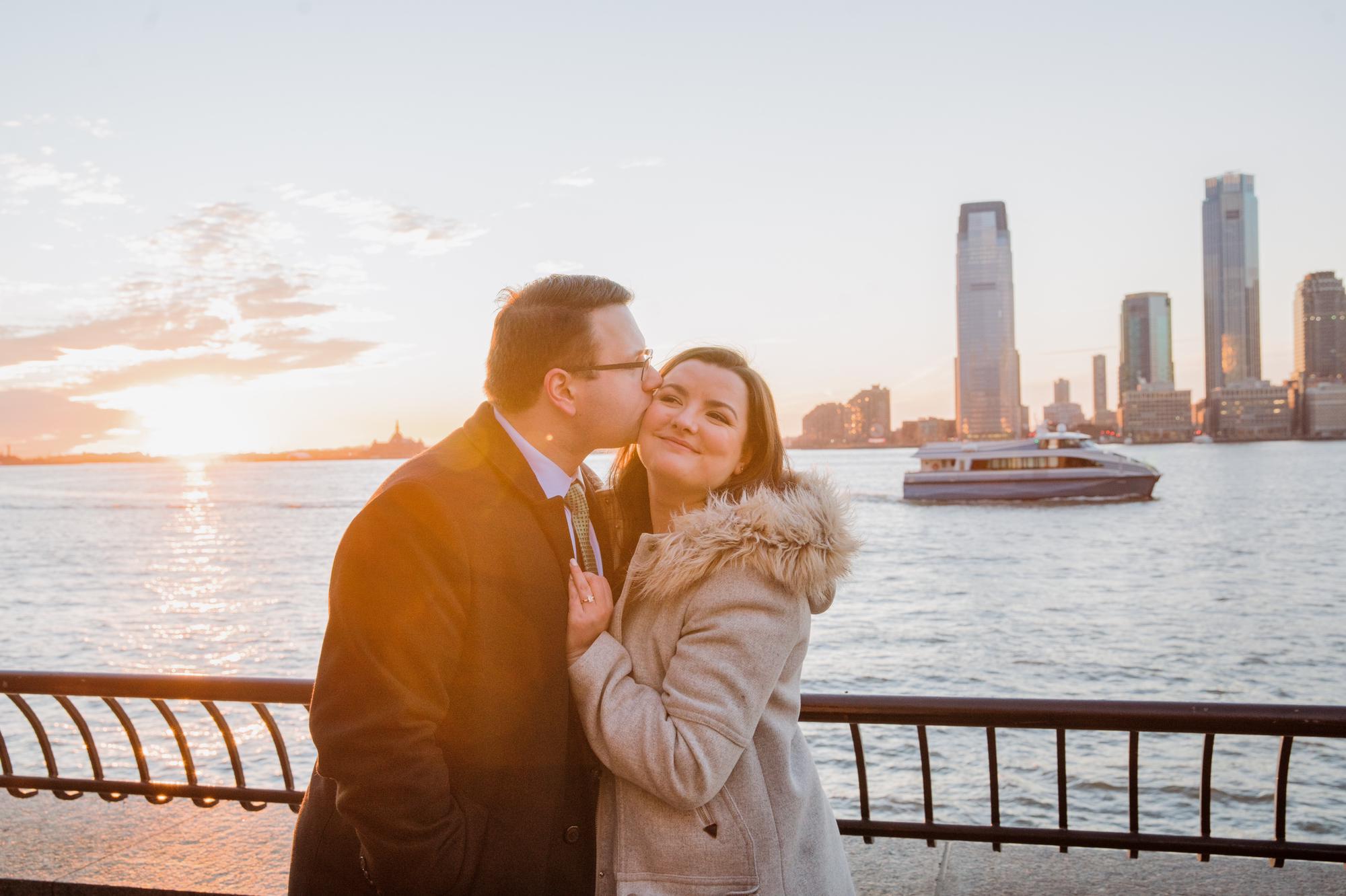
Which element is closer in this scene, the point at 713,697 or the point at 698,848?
the point at 713,697

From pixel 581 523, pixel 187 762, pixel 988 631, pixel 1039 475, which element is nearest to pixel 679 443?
pixel 581 523

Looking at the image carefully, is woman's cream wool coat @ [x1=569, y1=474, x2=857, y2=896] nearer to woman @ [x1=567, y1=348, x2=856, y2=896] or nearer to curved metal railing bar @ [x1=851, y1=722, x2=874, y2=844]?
woman @ [x1=567, y1=348, x2=856, y2=896]

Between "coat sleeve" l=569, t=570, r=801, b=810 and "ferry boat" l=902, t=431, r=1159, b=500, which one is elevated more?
"coat sleeve" l=569, t=570, r=801, b=810

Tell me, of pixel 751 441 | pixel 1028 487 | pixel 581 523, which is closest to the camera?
pixel 581 523

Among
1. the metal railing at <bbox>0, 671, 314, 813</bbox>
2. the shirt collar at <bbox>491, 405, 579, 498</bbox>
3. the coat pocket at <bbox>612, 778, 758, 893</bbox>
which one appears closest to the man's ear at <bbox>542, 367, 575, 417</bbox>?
the shirt collar at <bbox>491, 405, 579, 498</bbox>

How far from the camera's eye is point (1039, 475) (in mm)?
55062

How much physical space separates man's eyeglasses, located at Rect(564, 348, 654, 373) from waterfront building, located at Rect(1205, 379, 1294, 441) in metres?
220

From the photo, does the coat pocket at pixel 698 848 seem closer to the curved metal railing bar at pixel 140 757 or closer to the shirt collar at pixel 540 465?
the shirt collar at pixel 540 465

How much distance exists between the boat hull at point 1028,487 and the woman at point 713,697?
5660 centimetres

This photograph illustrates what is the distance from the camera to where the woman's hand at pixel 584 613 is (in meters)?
2.29

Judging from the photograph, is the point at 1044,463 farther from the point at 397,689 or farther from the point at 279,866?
the point at 397,689

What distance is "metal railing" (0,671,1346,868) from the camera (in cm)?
293

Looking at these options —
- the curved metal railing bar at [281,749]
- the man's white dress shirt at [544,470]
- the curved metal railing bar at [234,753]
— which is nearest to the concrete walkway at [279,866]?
the curved metal railing bar at [234,753]

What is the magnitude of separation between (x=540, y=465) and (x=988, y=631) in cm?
2022
